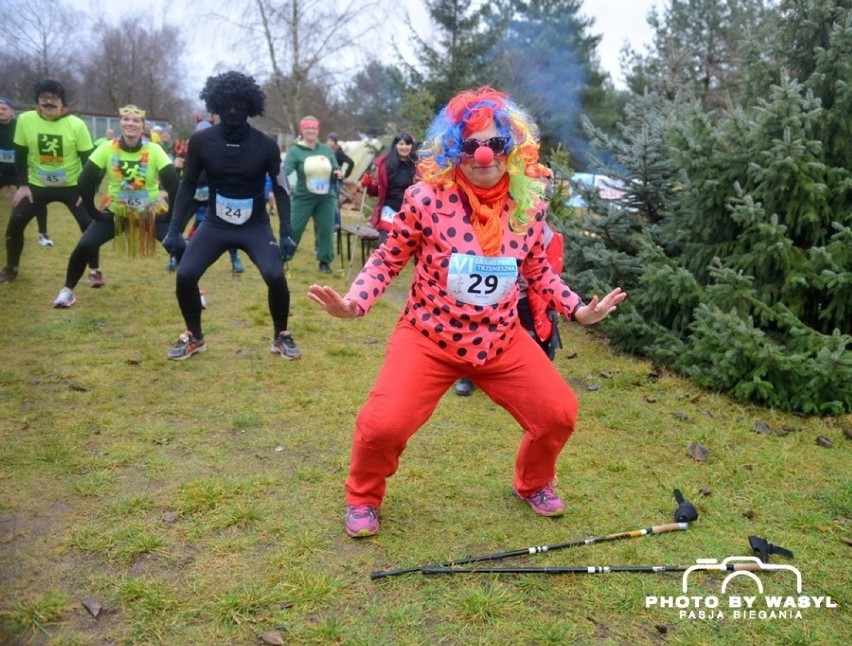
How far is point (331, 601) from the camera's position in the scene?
8.82 feet

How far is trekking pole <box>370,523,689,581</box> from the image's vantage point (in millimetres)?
2877

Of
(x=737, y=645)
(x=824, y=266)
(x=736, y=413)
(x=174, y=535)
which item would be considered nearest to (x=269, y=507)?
(x=174, y=535)

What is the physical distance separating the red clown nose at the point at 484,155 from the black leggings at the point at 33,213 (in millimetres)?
4510

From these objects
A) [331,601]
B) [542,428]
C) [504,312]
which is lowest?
[331,601]

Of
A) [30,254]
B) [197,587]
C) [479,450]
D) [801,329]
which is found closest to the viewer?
[197,587]

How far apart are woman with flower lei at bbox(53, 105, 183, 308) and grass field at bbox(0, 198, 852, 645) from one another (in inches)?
42.3

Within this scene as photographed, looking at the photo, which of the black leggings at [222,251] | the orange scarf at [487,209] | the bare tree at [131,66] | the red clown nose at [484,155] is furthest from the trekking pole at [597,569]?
the black leggings at [222,251]

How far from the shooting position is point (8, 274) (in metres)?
6.18

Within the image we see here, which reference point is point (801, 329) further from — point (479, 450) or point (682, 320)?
point (479, 450)

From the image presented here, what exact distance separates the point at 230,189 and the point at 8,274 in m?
2.52

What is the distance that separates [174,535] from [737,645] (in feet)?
7.75

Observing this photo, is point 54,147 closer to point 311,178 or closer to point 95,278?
point 95,278

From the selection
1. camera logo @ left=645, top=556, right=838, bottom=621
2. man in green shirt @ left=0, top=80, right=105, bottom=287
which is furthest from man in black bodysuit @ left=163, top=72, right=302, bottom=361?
Result: camera logo @ left=645, top=556, right=838, bottom=621

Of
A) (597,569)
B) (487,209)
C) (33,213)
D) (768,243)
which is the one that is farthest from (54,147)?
(768,243)
